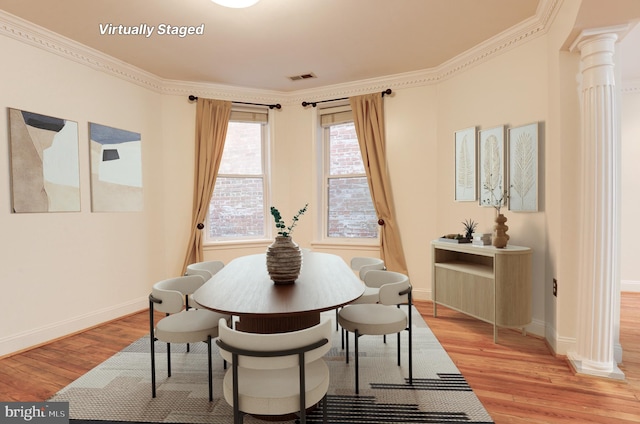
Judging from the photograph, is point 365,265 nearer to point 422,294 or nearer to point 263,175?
point 422,294

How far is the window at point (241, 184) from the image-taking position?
496cm

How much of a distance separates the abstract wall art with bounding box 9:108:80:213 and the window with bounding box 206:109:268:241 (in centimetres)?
176

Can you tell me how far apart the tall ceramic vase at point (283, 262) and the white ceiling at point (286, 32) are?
2072mm

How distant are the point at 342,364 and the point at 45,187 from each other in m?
3.22

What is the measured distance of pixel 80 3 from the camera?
2.83 m

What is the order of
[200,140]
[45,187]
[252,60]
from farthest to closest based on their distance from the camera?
[200,140] < [252,60] < [45,187]

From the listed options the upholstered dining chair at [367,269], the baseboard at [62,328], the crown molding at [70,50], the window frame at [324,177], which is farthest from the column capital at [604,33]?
the baseboard at [62,328]

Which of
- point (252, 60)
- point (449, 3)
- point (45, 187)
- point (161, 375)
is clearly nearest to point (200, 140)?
point (252, 60)

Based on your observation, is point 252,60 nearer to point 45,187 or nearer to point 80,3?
point 80,3

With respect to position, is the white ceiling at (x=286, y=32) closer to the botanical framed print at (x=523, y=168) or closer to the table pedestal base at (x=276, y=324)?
the botanical framed print at (x=523, y=168)

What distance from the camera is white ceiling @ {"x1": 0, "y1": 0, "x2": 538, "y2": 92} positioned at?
292cm

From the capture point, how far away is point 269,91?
5.00 meters

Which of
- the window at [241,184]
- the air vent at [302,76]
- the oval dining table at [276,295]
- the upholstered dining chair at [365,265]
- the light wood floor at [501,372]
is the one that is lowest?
the light wood floor at [501,372]

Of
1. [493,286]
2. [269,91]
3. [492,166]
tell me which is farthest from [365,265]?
[269,91]
